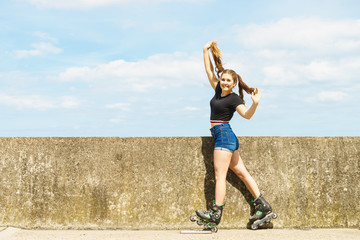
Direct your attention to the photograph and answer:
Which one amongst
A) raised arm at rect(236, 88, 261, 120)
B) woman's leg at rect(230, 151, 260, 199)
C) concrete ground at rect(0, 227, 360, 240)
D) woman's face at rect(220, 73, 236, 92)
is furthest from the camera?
woman's leg at rect(230, 151, 260, 199)

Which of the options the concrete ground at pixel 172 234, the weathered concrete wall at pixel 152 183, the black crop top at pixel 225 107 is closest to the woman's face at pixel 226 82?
the black crop top at pixel 225 107

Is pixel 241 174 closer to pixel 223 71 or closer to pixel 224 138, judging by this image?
pixel 224 138

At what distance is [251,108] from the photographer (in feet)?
17.5

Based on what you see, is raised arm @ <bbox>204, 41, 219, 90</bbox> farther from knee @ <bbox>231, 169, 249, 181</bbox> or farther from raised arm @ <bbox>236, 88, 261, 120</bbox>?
knee @ <bbox>231, 169, 249, 181</bbox>

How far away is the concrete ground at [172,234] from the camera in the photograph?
17.9 ft

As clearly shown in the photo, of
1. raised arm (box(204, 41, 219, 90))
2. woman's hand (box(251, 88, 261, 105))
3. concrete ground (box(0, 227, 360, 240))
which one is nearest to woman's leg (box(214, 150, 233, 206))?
concrete ground (box(0, 227, 360, 240))

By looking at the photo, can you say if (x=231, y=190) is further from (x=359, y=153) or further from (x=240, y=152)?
(x=359, y=153)

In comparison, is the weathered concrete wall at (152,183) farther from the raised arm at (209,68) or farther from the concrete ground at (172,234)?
the raised arm at (209,68)

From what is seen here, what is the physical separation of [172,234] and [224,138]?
1.50 m

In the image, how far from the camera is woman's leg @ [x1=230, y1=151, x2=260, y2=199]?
228 inches

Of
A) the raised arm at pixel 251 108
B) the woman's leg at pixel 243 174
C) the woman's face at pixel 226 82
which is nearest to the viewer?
the raised arm at pixel 251 108

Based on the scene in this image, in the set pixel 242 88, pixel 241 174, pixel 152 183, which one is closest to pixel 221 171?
pixel 241 174

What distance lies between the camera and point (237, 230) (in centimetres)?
591

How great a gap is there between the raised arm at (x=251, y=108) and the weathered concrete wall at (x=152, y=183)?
2.52 feet
